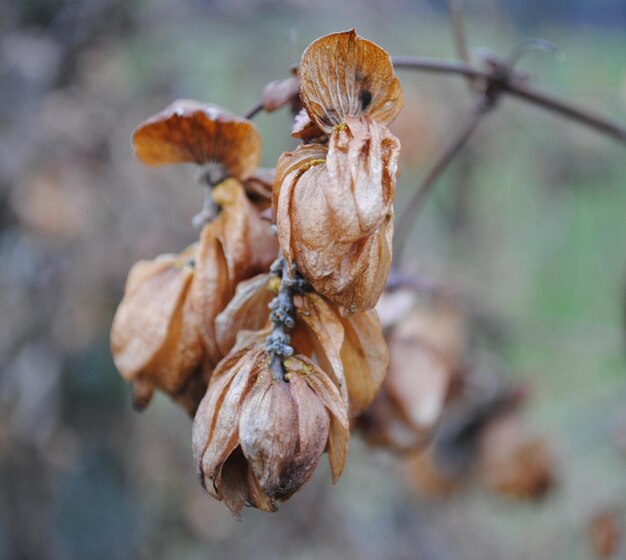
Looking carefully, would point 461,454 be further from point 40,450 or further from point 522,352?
point 522,352

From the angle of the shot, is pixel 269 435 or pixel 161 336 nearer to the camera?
pixel 269 435

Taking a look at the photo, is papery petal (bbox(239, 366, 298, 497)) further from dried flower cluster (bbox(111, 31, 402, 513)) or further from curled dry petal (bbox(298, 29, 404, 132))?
curled dry petal (bbox(298, 29, 404, 132))

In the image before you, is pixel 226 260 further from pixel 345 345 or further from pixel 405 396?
pixel 405 396

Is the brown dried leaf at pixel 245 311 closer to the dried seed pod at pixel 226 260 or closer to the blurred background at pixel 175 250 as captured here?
the dried seed pod at pixel 226 260

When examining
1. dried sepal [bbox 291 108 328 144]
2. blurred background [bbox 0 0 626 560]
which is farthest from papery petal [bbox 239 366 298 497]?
blurred background [bbox 0 0 626 560]

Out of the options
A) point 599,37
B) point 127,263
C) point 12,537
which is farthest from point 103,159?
point 599,37

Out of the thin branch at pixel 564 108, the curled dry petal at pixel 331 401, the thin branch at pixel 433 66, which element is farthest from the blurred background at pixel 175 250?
the curled dry petal at pixel 331 401

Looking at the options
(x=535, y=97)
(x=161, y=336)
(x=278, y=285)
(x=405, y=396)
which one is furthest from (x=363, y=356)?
(x=535, y=97)

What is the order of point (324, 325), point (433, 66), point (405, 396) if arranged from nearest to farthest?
point (324, 325) < point (433, 66) < point (405, 396)

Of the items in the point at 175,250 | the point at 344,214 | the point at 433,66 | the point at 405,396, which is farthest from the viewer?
the point at 175,250
